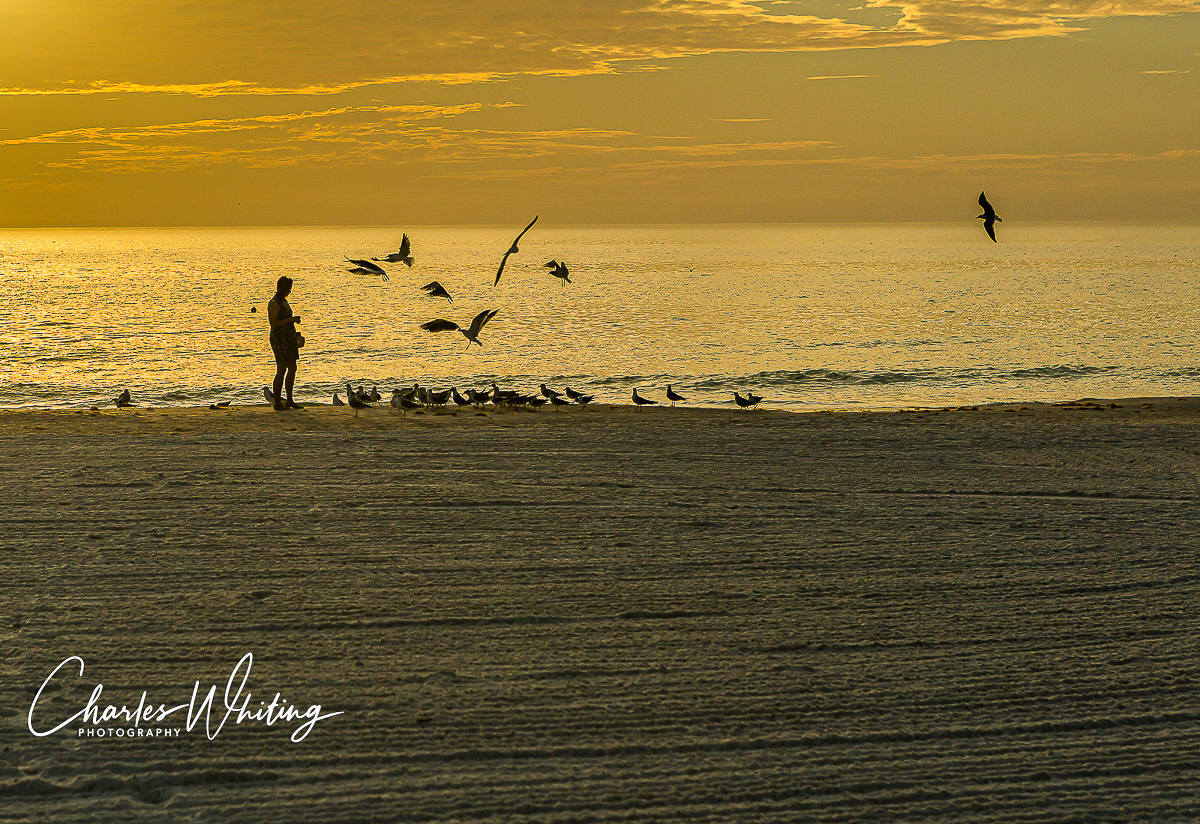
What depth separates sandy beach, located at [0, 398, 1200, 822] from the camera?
432 cm

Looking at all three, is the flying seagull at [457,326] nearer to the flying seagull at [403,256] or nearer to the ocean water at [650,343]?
the flying seagull at [403,256]

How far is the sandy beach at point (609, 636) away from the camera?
170 inches

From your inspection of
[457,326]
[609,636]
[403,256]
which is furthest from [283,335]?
[609,636]

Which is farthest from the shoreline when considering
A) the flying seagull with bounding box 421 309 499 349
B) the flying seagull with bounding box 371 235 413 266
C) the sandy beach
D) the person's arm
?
the flying seagull with bounding box 421 309 499 349

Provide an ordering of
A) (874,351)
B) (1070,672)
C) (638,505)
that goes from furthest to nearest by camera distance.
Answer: (874,351) < (638,505) < (1070,672)

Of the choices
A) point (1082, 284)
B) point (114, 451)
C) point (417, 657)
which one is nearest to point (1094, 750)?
point (417, 657)

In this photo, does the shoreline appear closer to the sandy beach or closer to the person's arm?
the person's arm

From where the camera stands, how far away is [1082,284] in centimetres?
8756

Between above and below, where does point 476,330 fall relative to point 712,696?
above

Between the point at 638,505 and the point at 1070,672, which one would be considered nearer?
the point at 1070,672

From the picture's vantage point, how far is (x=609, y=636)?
5918mm

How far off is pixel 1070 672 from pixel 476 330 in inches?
238

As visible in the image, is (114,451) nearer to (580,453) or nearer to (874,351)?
(580,453)

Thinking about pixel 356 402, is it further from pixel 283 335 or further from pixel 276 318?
pixel 276 318
